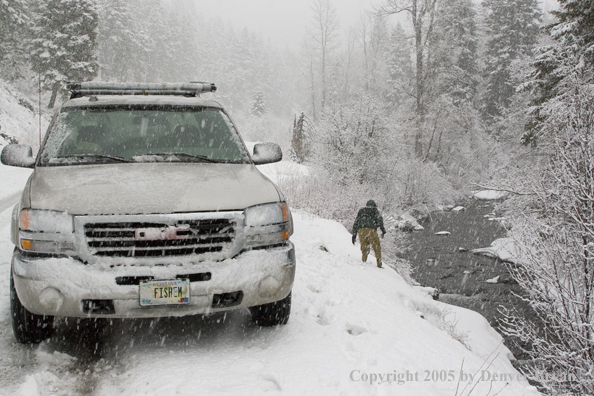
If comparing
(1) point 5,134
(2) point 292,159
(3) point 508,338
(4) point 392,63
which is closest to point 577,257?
(3) point 508,338

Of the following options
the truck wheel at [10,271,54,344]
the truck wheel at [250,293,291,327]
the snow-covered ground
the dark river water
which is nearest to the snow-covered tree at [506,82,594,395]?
the dark river water

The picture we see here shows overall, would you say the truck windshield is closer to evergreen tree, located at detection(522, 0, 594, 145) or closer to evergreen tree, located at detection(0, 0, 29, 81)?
evergreen tree, located at detection(522, 0, 594, 145)

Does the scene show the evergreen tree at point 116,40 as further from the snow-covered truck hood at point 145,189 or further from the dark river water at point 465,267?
the snow-covered truck hood at point 145,189

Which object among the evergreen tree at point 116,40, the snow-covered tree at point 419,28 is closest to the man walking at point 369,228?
the snow-covered tree at point 419,28

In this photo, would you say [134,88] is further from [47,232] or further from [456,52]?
[456,52]

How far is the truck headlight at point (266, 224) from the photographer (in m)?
3.08

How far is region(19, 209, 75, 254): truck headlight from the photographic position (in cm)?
278

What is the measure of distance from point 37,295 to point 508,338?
33.5 ft

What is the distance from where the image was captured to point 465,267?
50.8 feet

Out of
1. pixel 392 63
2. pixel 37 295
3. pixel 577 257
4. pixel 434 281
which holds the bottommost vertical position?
pixel 434 281

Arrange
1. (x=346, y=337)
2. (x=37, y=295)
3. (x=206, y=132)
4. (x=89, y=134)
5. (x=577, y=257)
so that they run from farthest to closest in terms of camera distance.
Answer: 1. (x=577, y=257)
2. (x=206, y=132)
3. (x=89, y=134)
4. (x=346, y=337)
5. (x=37, y=295)

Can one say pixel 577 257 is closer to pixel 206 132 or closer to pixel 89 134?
pixel 206 132

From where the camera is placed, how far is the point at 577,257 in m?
7.17

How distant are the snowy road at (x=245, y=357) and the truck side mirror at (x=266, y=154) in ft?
4.90
